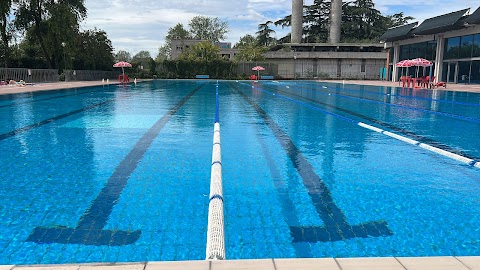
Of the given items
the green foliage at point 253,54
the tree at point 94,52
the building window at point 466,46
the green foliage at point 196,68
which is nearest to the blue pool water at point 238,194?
the building window at point 466,46

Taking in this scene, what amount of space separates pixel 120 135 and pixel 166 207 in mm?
4152

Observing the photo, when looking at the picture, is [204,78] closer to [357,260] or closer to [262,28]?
[262,28]

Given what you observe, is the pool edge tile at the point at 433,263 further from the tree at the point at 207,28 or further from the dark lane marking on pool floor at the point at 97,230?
the tree at the point at 207,28

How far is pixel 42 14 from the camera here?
101 ft

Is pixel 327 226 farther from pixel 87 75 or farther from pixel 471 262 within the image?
pixel 87 75

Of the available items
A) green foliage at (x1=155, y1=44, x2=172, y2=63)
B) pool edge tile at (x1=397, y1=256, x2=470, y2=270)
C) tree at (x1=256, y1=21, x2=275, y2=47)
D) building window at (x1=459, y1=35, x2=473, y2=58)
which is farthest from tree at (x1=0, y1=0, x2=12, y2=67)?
green foliage at (x1=155, y1=44, x2=172, y2=63)

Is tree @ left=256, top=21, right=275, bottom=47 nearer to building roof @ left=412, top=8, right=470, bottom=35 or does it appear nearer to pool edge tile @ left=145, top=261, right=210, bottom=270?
building roof @ left=412, top=8, right=470, bottom=35

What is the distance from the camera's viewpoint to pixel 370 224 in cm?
333

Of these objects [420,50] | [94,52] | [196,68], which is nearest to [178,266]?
[420,50]

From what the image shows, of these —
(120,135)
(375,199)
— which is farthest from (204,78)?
(375,199)

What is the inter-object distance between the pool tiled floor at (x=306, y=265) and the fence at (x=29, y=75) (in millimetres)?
27906

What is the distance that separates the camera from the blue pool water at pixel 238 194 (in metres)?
2.92

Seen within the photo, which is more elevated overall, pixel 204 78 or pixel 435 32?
pixel 435 32

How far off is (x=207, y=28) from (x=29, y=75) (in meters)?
58.9
